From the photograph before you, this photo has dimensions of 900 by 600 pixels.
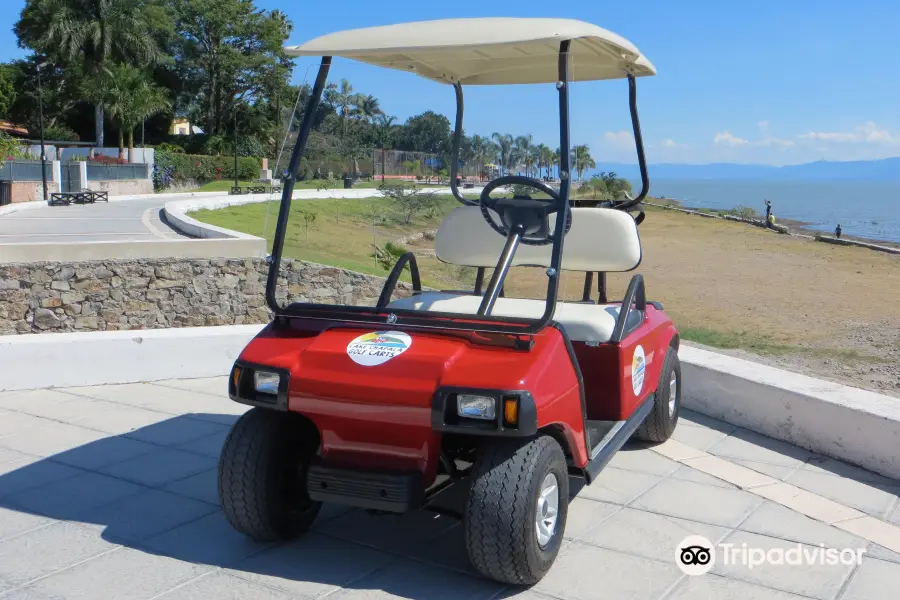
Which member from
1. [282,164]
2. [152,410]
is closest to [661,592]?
[282,164]

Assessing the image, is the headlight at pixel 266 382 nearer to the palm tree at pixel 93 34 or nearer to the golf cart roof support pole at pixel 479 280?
the golf cart roof support pole at pixel 479 280

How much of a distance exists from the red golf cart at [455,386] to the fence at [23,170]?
32063mm

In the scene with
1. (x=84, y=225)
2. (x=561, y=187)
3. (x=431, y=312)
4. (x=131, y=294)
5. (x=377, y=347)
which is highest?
(x=561, y=187)

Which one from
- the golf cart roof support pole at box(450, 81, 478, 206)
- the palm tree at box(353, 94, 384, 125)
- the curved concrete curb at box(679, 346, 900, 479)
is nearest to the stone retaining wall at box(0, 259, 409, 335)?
the curved concrete curb at box(679, 346, 900, 479)

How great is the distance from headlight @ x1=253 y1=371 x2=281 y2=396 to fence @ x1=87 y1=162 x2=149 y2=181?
3902cm

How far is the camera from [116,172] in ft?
136

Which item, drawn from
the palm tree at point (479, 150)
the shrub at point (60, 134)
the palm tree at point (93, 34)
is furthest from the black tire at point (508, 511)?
the shrub at point (60, 134)

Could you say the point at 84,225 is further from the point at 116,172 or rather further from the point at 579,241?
the point at 116,172

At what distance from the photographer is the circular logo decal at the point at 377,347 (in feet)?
11.2

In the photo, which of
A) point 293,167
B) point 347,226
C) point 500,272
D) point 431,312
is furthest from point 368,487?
point 347,226

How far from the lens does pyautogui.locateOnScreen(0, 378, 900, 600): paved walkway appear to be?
341 centimetres

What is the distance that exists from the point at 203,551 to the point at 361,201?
240 centimetres

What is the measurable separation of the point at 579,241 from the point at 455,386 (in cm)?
202

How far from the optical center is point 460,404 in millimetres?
Answer: 3238
